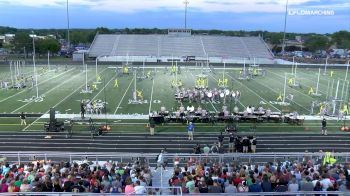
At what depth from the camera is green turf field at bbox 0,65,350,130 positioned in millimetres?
30156

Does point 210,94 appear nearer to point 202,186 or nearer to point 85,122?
point 85,122

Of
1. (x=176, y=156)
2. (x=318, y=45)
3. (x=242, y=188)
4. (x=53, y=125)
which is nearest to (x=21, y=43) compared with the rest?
(x=53, y=125)

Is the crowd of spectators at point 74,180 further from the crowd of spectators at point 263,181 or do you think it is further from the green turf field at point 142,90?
the green turf field at point 142,90

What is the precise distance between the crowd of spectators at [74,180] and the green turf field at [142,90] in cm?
1406

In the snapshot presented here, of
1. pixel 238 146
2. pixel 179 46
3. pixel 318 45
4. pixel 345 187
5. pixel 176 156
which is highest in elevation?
pixel 318 45

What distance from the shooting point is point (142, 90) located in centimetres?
3816

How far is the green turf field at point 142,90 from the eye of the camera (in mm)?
30156

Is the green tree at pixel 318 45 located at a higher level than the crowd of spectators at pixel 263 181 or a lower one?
higher

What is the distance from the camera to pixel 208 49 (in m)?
90.3

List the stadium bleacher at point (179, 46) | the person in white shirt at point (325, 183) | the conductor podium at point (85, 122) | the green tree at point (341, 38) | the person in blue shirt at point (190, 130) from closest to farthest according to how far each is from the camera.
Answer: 1. the person in white shirt at point (325, 183)
2. the person in blue shirt at point (190, 130)
3. the conductor podium at point (85, 122)
4. the stadium bleacher at point (179, 46)
5. the green tree at point (341, 38)

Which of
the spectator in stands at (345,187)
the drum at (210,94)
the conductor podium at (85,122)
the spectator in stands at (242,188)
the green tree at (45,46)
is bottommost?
the conductor podium at (85,122)

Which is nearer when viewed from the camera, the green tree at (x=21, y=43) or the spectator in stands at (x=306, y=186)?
the spectator in stands at (x=306, y=186)

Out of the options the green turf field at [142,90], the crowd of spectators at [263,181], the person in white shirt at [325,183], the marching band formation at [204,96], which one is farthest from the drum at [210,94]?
the person in white shirt at [325,183]

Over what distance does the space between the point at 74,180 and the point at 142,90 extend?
28.2m
